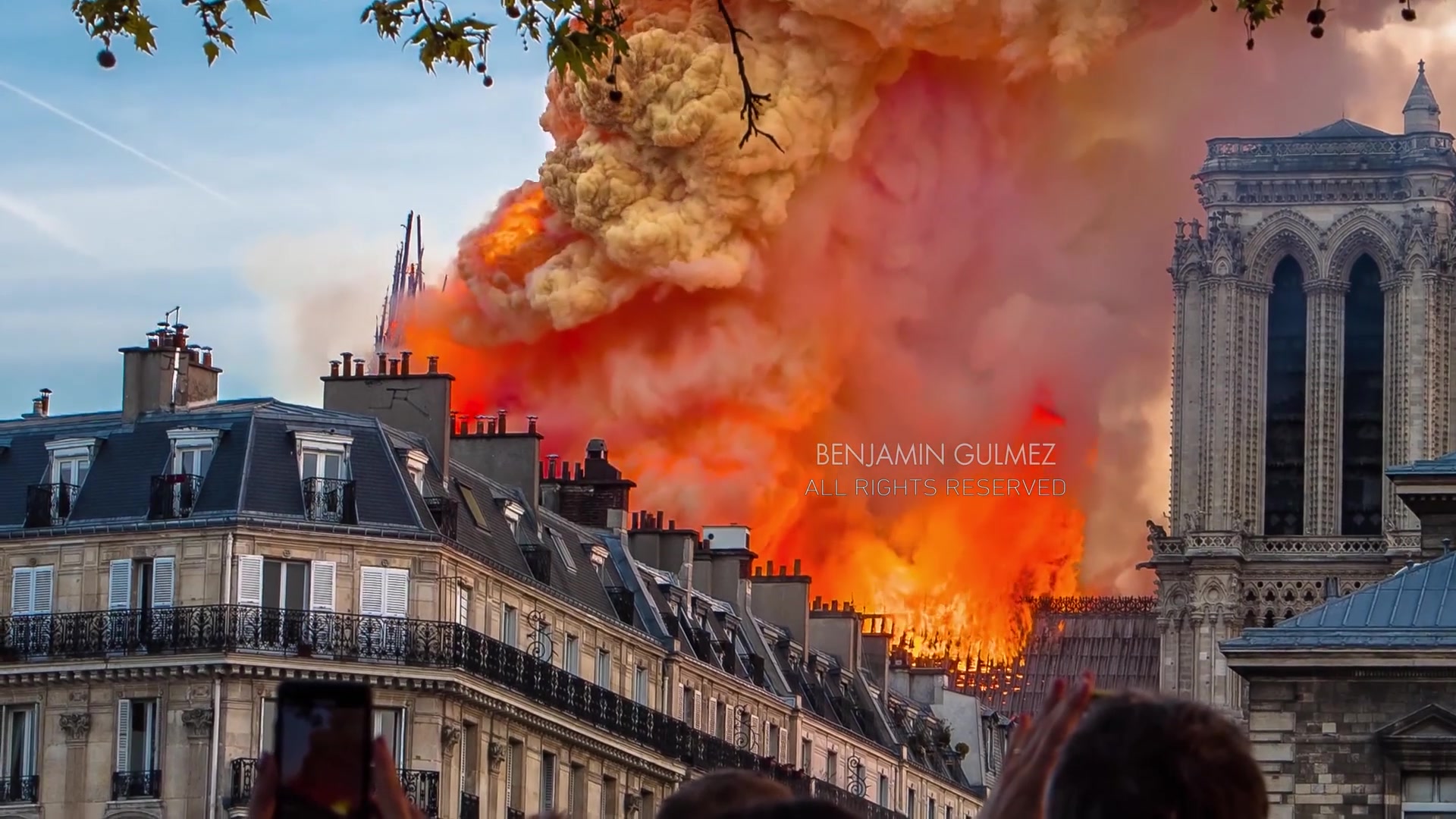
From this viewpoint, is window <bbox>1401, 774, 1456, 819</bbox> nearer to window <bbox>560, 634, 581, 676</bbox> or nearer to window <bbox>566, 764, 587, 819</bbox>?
window <bbox>566, 764, 587, 819</bbox>

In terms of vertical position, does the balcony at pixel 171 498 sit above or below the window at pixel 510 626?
above

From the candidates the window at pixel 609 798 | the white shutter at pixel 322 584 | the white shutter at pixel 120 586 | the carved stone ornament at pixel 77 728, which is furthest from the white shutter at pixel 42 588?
the window at pixel 609 798

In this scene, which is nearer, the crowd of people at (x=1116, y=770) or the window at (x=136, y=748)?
the crowd of people at (x=1116, y=770)

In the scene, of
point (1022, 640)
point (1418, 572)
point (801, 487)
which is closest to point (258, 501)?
point (1418, 572)

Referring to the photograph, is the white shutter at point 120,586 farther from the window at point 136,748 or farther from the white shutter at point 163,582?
the window at point 136,748

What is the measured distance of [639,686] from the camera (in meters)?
50.1

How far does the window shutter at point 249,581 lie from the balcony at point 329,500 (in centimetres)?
106

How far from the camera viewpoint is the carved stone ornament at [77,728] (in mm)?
40938

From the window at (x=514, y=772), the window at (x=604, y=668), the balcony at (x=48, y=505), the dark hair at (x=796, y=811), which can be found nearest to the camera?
the dark hair at (x=796, y=811)

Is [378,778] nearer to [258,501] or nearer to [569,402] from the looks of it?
[258,501]

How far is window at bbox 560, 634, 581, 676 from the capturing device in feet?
154

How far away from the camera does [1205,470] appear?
100m

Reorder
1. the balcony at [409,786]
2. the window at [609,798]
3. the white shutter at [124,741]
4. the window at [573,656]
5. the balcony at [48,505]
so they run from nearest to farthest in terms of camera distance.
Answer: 1. the balcony at [409,786]
2. the white shutter at [124,741]
3. the balcony at [48,505]
4. the window at [573,656]
5. the window at [609,798]

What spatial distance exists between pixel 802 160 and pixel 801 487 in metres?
10.1
